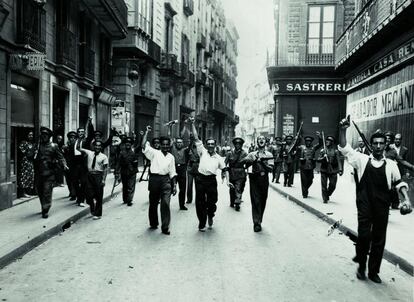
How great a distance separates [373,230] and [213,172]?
3583 millimetres

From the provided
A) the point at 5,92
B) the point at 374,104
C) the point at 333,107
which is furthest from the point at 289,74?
the point at 5,92

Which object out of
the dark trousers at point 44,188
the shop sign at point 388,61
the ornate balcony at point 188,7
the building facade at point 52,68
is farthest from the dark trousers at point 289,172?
the ornate balcony at point 188,7

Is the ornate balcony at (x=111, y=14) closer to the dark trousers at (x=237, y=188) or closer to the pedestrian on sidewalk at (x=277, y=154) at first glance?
the pedestrian on sidewalk at (x=277, y=154)

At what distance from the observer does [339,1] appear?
976 inches

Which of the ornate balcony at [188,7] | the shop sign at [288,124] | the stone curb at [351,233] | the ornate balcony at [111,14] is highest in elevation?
the ornate balcony at [188,7]

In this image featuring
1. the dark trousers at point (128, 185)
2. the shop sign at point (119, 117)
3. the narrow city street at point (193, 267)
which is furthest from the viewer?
the shop sign at point (119, 117)

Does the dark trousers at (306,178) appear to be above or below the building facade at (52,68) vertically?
below

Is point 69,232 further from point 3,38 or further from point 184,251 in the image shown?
point 3,38

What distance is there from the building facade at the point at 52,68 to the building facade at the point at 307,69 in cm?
887

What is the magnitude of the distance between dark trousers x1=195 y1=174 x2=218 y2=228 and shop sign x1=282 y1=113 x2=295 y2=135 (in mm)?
17441

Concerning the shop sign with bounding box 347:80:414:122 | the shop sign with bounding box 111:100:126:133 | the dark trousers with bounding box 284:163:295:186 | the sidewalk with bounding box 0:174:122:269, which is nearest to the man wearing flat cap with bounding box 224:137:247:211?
the sidewalk with bounding box 0:174:122:269

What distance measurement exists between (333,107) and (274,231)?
59.1 ft

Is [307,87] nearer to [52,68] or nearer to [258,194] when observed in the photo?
[52,68]

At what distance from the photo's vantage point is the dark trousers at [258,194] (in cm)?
864
